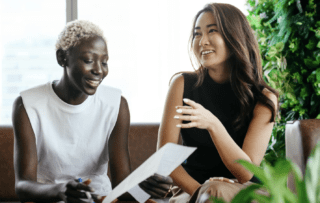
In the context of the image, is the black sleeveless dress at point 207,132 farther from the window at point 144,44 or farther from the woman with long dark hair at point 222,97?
the window at point 144,44

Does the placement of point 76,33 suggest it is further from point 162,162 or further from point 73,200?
point 162,162

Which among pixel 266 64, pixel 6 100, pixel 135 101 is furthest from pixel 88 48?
pixel 6 100

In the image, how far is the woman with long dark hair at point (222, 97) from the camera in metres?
1.47

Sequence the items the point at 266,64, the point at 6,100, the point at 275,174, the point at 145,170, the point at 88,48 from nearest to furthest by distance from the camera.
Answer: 1. the point at 275,174
2. the point at 145,170
3. the point at 88,48
4. the point at 266,64
5. the point at 6,100

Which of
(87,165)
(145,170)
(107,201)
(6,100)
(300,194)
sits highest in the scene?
(300,194)

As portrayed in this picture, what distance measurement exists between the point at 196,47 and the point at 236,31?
0.18 metres

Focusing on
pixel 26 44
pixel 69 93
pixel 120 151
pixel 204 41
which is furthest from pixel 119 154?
pixel 26 44

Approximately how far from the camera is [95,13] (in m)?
3.20

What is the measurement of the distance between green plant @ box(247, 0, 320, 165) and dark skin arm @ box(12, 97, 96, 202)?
1.43 m

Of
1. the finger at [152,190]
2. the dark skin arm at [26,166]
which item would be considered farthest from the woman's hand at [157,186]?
the dark skin arm at [26,166]

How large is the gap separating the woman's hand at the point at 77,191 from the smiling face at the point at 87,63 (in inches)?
18.5

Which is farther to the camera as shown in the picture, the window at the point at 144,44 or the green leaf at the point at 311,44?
the window at the point at 144,44

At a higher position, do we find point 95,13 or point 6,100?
point 95,13

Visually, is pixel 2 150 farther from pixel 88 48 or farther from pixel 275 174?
pixel 275 174
